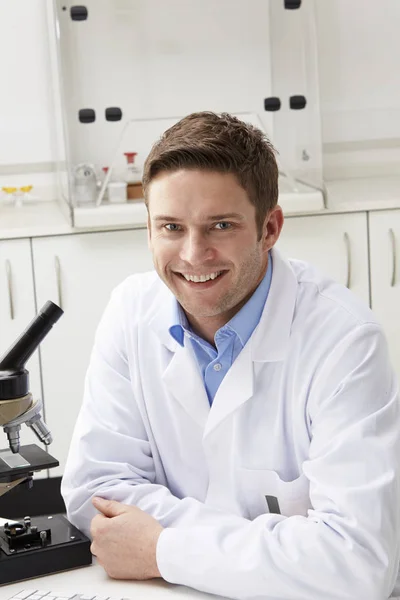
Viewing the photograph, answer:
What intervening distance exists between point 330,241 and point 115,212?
726 millimetres

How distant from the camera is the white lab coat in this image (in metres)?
1.32

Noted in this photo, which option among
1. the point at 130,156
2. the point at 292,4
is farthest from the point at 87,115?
the point at 292,4

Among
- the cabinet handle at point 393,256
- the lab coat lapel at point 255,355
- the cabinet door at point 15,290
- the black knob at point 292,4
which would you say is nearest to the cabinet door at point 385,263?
the cabinet handle at point 393,256

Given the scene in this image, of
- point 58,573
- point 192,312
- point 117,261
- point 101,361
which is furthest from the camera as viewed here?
point 117,261

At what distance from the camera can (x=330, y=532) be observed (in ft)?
4.37

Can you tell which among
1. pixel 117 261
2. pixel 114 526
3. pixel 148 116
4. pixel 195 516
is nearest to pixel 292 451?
pixel 195 516

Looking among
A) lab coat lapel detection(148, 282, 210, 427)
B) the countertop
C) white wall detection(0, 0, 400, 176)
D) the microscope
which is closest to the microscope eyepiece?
the microscope

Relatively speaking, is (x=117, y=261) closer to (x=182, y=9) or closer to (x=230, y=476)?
(x=182, y=9)

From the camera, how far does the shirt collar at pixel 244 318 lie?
159cm

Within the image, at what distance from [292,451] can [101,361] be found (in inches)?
15.6

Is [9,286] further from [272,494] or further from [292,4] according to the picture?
[272,494]

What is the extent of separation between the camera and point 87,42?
341 centimetres

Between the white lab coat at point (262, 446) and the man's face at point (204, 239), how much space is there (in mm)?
84

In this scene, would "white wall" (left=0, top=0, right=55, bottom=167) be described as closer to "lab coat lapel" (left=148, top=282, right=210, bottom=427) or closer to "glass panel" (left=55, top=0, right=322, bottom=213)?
"glass panel" (left=55, top=0, right=322, bottom=213)
